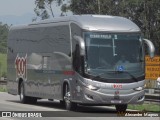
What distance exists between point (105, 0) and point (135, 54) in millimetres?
53235

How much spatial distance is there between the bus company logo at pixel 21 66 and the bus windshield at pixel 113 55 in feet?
22.3

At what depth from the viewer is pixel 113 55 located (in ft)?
70.9

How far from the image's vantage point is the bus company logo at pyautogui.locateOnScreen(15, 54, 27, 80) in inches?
1094

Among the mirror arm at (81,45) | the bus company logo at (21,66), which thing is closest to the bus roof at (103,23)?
the mirror arm at (81,45)

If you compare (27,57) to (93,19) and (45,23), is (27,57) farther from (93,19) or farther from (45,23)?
(93,19)

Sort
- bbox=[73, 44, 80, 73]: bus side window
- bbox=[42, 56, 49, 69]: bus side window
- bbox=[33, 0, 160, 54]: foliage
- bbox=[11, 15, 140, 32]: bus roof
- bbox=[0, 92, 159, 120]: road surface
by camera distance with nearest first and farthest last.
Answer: bbox=[0, 92, 159, 120]: road surface
bbox=[73, 44, 80, 73]: bus side window
bbox=[11, 15, 140, 32]: bus roof
bbox=[42, 56, 49, 69]: bus side window
bbox=[33, 0, 160, 54]: foliage

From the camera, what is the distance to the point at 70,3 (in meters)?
80.4

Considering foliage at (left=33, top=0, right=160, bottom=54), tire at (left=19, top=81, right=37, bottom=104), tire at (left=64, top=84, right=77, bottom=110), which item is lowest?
foliage at (left=33, top=0, right=160, bottom=54)

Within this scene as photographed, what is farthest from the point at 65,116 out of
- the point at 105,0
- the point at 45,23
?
the point at 105,0

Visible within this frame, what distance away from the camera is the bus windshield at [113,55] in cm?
2141

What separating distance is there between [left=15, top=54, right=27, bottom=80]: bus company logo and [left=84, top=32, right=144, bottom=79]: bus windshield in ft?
22.3

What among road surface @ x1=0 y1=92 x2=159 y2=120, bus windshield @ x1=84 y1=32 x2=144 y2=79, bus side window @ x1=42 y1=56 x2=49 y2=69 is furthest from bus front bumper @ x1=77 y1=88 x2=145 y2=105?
bus side window @ x1=42 y1=56 x2=49 y2=69

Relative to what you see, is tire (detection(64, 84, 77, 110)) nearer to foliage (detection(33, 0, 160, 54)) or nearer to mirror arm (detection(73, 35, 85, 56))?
mirror arm (detection(73, 35, 85, 56))

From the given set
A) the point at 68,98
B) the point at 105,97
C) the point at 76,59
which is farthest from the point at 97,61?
the point at 68,98
